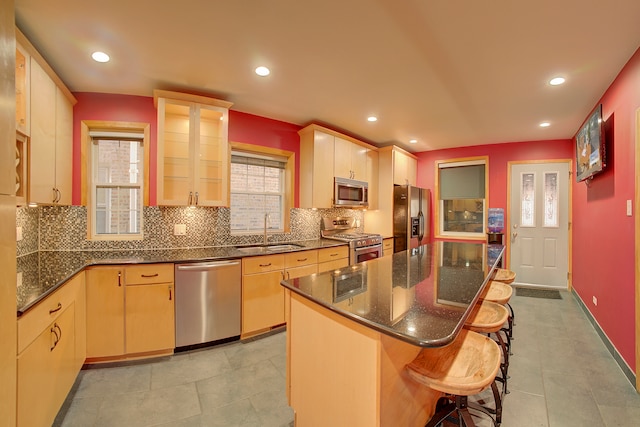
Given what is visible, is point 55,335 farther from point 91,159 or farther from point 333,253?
point 333,253

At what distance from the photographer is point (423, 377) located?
1080mm

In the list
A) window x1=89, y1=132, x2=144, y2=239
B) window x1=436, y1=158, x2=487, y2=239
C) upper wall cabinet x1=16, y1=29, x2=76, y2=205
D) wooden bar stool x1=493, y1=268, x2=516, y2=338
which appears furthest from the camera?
window x1=436, y1=158, x2=487, y2=239

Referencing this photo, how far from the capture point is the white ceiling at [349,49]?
165 cm

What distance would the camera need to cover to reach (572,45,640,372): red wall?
2123 millimetres

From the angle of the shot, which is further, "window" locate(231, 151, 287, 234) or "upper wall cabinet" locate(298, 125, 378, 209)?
"upper wall cabinet" locate(298, 125, 378, 209)

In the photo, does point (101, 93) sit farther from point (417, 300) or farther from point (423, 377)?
point (423, 377)

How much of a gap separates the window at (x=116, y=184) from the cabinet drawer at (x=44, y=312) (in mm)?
952

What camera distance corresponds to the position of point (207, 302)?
8.08ft

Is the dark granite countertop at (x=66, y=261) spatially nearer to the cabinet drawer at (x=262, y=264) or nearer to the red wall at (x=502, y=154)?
the cabinet drawer at (x=262, y=264)

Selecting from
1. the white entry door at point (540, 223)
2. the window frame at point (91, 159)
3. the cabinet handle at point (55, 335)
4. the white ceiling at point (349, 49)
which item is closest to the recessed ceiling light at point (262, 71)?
the white ceiling at point (349, 49)

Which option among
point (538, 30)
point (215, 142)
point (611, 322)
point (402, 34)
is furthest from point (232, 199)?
point (611, 322)

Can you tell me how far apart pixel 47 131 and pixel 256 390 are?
8.28 feet

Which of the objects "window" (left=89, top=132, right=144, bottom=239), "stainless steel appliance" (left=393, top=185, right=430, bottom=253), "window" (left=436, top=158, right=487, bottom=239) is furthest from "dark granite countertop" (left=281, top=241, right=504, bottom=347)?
"window" (left=436, top=158, right=487, bottom=239)

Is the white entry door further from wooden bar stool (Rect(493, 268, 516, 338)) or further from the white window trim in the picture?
the white window trim
